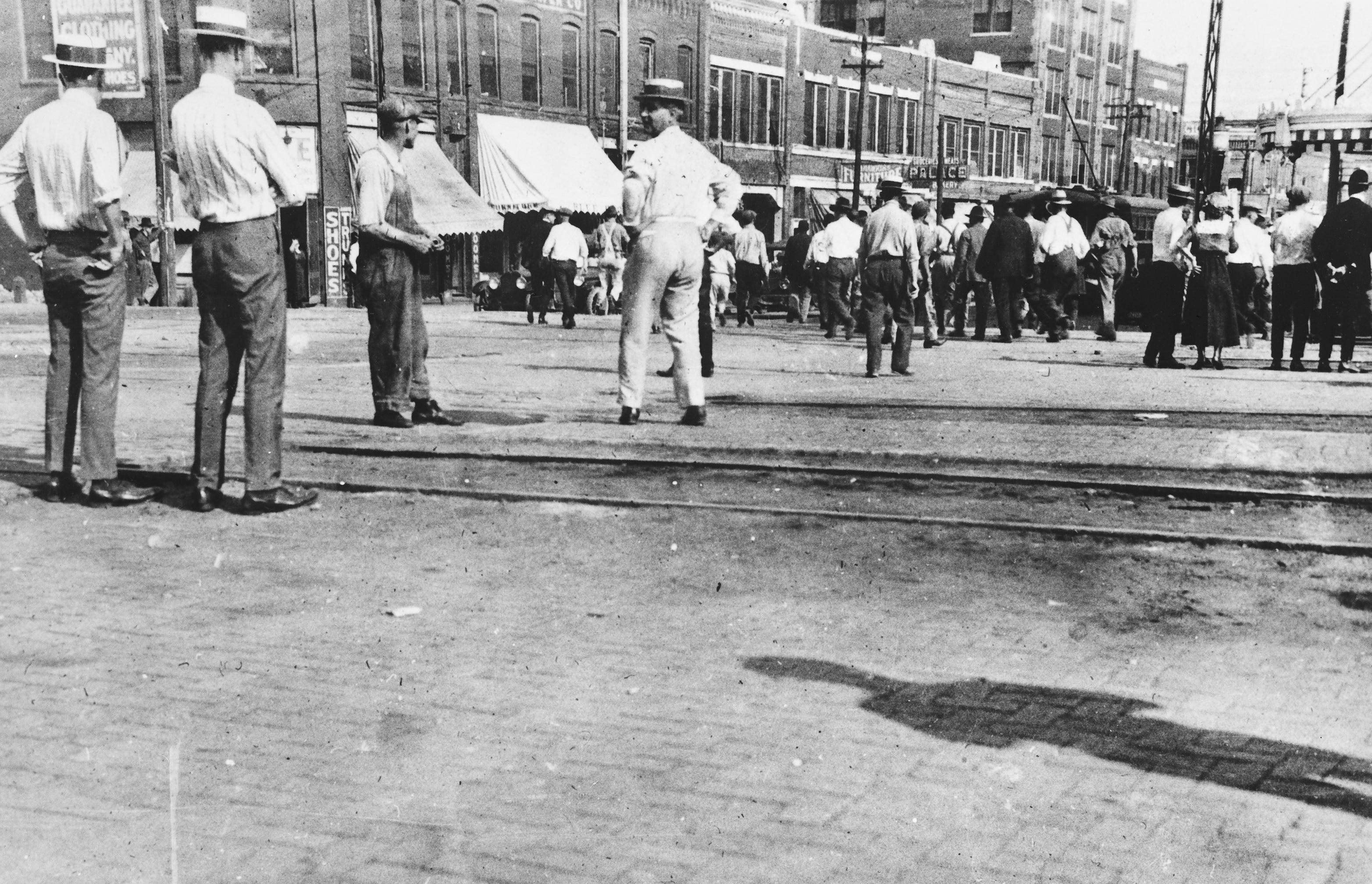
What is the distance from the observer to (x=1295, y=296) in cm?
1370

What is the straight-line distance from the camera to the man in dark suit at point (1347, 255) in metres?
13.3

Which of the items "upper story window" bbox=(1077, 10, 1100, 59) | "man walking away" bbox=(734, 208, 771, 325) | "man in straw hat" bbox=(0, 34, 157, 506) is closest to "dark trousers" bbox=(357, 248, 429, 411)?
"man in straw hat" bbox=(0, 34, 157, 506)

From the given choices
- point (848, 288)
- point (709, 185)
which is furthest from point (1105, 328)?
point (709, 185)

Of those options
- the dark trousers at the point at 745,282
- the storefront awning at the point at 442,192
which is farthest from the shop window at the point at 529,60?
the dark trousers at the point at 745,282

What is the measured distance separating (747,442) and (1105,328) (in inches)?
467

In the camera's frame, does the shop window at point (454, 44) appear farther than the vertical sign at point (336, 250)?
Yes

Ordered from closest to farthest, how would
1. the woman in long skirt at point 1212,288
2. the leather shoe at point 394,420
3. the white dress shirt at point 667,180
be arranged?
1. the white dress shirt at point 667,180
2. the leather shoe at point 394,420
3. the woman in long skirt at point 1212,288

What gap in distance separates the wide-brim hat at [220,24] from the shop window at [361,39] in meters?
29.1

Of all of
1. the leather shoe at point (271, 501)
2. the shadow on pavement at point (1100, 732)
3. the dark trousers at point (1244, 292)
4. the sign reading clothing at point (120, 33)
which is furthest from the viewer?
the sign reading clothing at point (120, 33)

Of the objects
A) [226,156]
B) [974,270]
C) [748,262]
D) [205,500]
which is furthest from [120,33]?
[205,500]

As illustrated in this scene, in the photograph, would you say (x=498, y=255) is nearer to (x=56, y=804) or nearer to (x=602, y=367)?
(x=602, y=367)

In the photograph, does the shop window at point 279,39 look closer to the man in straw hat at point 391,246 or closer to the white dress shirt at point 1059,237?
the white dress shirt at point 1059,237

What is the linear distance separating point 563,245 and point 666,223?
1388cm

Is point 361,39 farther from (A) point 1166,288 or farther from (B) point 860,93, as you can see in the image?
(A) point 1166,288
